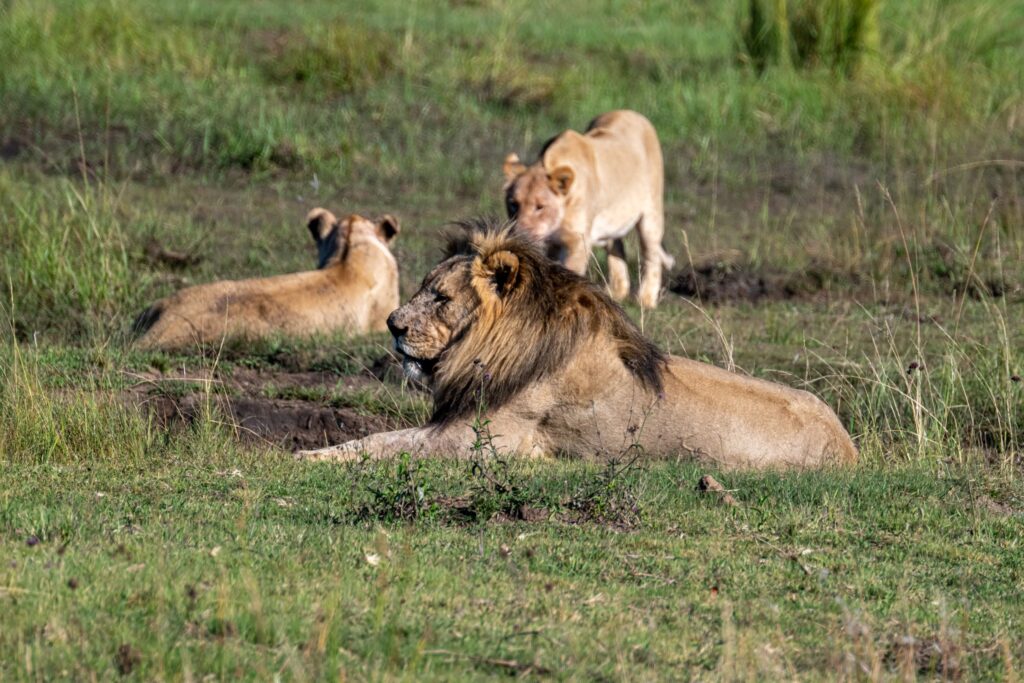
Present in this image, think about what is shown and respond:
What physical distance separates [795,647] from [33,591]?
2074mm

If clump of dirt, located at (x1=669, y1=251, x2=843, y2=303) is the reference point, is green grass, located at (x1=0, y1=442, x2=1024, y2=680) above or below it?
above

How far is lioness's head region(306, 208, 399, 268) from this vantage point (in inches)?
426

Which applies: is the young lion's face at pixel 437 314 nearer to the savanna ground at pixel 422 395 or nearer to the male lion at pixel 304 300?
the savanna ground at pixel 422 395

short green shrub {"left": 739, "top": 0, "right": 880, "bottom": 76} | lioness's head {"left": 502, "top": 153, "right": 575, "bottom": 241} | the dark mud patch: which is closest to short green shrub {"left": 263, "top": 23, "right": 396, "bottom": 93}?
short green shrub {"left": 739, "top": 0, "right": 880, "bottom": 76}

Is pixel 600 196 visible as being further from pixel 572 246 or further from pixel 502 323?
pixel 502 323

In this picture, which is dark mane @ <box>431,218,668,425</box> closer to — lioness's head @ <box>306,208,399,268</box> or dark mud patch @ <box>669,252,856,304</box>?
lioness's head @ <box>306,208,399,268</box>

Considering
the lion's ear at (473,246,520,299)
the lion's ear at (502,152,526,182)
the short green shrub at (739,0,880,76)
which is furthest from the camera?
the short green shrub at (739,0,880,76)

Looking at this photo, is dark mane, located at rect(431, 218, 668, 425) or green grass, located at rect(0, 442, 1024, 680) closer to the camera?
green grass, located at rect(0, 442, 1024, 680)

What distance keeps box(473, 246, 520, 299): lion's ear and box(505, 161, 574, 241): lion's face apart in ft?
13.2

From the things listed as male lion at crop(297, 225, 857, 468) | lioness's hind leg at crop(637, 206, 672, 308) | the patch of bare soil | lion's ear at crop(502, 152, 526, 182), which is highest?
male lion at crop(297, 225, 857, 468)

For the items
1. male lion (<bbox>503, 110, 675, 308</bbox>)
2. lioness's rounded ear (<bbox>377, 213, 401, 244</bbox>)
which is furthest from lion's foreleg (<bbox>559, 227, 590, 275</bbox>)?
lioness's rounded ear (<bbox>377, 213, 401, 244</bbox>)

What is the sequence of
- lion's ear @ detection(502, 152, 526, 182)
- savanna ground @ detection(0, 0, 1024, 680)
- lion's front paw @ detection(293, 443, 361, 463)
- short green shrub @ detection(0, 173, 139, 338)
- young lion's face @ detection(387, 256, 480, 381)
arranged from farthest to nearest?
lion's ear @ detection(502, 152, 526, 182) → short green shrub @ detection(0, 173, 139, 338) → young lion's face @ detection(387, 256, 480, 381) → lion's front paw @ detection(293, 443, 361, 463) → savanna ground @ detection(0, 0, 1024, 680)

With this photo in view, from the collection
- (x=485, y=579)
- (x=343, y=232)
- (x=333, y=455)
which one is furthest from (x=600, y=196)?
(x=485, y=579)

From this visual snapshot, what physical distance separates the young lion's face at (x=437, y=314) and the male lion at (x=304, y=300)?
226cm
